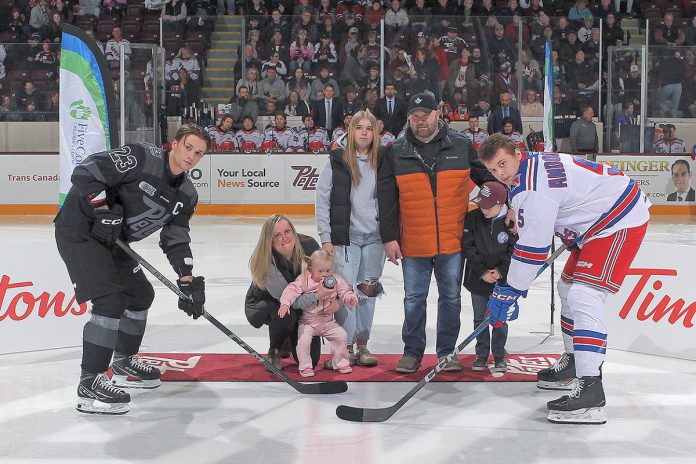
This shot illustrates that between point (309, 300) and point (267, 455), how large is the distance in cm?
131

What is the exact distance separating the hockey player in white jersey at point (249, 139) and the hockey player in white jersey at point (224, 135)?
0.22ft

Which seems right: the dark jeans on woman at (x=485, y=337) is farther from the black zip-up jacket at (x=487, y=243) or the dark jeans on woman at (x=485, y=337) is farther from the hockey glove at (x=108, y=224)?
the hockey glove at (x=108, y=224)

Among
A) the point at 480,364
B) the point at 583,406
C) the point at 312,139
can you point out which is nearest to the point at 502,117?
the point at 312,139

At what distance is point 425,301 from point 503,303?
86cm

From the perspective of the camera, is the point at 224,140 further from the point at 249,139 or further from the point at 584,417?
the point at 584,417

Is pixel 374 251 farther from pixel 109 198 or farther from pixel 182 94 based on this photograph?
pixel 182 94

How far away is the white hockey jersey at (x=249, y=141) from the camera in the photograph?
1255 centimetres

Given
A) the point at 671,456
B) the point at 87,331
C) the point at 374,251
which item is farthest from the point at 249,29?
the point at 671,456

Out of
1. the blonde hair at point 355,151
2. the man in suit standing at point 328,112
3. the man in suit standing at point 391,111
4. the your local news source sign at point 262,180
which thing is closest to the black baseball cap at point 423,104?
the blonde hair at point 355,151

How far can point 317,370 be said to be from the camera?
504 cm

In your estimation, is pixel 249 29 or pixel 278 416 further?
pixel 249 29

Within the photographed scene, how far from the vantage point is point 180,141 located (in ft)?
14.4

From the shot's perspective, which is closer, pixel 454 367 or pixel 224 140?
pixel 454 367

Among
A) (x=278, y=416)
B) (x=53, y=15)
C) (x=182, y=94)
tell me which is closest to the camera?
(x=278, y=416)
